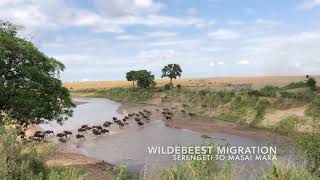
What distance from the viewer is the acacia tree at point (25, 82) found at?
2278 centimetres

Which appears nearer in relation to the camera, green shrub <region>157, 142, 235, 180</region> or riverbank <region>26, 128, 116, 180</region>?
green shrub <region>157, 142, 235, 180</region>

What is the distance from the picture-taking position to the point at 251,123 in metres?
48.4

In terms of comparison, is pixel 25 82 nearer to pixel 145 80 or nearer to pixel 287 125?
pixel 287 125

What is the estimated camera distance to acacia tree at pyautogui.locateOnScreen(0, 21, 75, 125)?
22.8m

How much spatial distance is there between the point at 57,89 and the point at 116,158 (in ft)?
27.9

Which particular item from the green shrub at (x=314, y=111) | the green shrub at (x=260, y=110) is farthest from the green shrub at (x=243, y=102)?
the green shrub at (x=314, y=111)

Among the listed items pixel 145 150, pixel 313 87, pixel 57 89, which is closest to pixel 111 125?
pixel 145 150

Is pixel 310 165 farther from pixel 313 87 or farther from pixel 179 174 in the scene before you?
pixel 313 87

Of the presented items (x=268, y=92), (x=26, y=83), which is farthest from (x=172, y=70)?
(x=26, y=83)

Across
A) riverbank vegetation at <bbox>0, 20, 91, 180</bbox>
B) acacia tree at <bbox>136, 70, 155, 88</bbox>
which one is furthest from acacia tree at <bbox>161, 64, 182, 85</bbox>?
riverbank vegetation at <bbox>0, 20, 91, 180</bbox>

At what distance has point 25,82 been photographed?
2333 centimetres

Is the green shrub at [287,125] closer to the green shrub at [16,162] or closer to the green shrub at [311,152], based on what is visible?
the green shrub at [311,152]

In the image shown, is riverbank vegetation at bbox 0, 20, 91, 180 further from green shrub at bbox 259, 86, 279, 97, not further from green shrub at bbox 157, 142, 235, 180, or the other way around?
green shrub at bbox 259, 86, 279, 97

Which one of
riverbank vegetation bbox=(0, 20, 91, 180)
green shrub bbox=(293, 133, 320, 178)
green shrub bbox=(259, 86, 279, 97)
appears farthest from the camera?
green shrub bbox=(259, 86, 279, 97)
